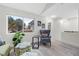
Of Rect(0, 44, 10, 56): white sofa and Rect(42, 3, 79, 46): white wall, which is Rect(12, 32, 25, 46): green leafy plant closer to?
Rect(0, 44, 10, 56): white sofa

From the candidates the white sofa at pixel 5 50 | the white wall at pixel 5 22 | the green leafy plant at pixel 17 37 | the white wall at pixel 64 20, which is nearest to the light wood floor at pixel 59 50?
the white wall at pixel 64 20

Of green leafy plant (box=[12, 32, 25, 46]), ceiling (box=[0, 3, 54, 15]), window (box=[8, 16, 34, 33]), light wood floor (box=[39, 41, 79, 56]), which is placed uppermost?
A: ceiling (box=[0, 3, 54, 15])

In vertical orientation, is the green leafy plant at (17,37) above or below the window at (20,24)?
below

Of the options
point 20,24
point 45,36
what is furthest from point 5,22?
point 45,36

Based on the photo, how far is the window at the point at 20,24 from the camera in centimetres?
240

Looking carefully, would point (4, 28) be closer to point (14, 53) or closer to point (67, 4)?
point (14, 53)

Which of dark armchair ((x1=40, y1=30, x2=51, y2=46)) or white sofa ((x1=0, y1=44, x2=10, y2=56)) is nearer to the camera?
white sofa ((x1=0, y1=44, x2=10, y2=56))

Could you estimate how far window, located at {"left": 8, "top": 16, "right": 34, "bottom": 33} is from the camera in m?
2.40

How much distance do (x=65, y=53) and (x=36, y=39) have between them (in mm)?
680

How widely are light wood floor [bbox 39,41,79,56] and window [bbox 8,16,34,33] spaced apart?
512mm

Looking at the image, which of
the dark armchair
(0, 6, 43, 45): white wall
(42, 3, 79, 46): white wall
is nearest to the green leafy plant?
(0, 6, 43, 45): white wall

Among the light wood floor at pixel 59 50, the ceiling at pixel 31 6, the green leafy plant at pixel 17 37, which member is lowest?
the light wood floor at pixel 59 50

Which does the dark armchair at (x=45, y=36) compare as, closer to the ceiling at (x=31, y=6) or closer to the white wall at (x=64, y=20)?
the white wall at (x=64, y=20)

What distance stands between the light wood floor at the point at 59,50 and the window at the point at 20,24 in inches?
20.1
